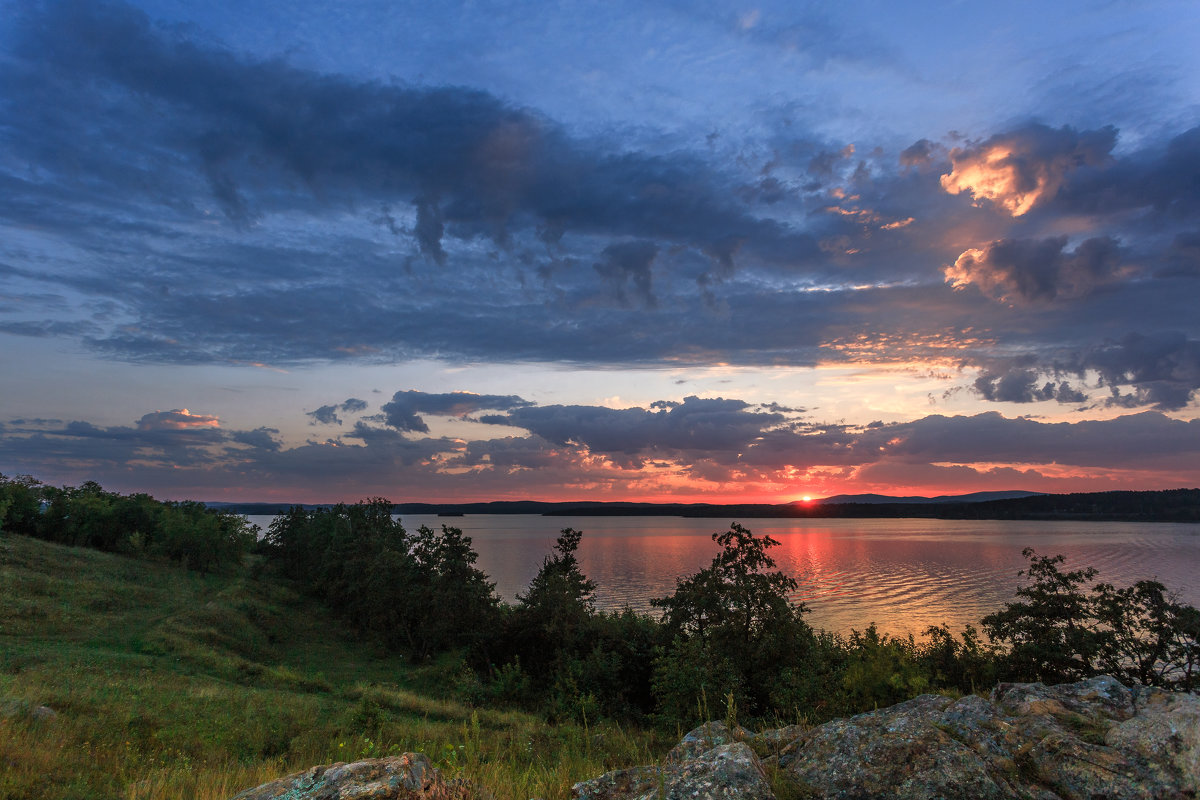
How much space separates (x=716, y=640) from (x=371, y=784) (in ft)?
83.4

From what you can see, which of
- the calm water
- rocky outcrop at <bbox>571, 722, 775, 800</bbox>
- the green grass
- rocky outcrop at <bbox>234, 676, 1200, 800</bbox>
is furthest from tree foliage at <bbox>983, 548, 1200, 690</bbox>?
rocky outcrop at <bbox>571, 722, 775, 800</bbox>

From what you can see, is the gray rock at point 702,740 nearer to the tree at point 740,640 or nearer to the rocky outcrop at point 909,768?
the rocky outcrop at point 909,768

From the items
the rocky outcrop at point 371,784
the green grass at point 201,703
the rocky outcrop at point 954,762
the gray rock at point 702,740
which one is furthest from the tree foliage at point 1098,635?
the rocky outcrop at point 371,784

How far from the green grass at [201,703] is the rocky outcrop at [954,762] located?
1583 millimetres

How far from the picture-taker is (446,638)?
4688cm

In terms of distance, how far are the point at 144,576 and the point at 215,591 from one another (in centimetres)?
635

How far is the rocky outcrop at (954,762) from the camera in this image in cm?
464

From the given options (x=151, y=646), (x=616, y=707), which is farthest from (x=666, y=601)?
(x=151, y=646)

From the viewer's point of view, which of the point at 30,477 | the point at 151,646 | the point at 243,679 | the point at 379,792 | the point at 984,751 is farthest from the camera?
the point at 30,477

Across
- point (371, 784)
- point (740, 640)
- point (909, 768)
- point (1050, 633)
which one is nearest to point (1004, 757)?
point (909, 768)

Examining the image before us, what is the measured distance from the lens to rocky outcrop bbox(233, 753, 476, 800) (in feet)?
14.5

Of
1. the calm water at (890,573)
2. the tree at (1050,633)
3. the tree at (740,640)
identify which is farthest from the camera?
the calm water at (890,573)

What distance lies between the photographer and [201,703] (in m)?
19.7

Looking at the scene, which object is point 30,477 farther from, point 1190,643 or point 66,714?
point 1190,643
